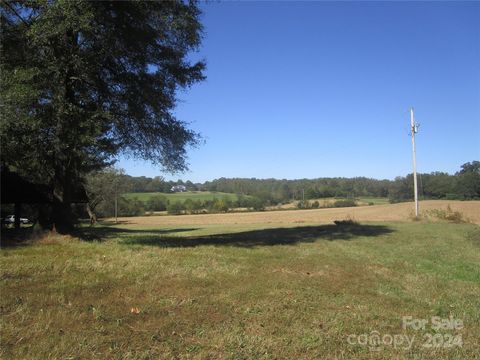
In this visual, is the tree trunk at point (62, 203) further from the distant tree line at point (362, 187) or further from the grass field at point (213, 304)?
the distant tree line at point (362, 187)

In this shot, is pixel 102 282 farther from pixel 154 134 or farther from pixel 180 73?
pixel 180 73

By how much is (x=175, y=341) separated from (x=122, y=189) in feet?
216

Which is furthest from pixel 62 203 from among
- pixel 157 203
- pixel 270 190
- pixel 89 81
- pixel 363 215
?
pixel 270 190

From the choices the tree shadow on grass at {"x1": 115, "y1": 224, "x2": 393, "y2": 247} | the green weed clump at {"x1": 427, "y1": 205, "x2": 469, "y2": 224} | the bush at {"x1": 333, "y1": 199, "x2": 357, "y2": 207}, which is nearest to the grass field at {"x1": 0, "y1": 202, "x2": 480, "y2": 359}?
the tree shadow on grass at {"x1": 115, "y1": 224, "x2": 393, "y2": 247}

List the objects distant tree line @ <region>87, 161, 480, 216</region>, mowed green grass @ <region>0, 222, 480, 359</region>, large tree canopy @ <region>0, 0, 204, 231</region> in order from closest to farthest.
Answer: mowed green grass @ <region>0, 222, 480, 359</region>, large tree canopy @ <region>0, 0, 204, 231</region>, distant tree line @ <region>87, 161, 480, 216</region>

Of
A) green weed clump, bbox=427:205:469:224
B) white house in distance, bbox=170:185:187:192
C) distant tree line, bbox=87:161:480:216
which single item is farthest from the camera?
white house in distance, bbox=170:185:187:192

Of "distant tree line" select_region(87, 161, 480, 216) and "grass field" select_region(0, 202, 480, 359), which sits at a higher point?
"distant tree line" select_region(87, 161, 480, 216)

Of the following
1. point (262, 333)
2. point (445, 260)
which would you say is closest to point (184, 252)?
point (262, 333)

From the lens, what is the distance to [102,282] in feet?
24.0

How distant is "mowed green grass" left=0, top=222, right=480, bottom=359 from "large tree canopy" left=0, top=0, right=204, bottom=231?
3.09 meters

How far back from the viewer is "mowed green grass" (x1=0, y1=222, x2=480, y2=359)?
16.1ft

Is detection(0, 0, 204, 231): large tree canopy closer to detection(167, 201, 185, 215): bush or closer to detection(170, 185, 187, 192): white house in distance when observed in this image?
detection(167, 201, 185, 215): bush

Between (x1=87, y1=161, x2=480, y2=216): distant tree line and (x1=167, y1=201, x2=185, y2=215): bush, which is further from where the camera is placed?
(x1=167, y1=201, x2=185, y2=215): bush

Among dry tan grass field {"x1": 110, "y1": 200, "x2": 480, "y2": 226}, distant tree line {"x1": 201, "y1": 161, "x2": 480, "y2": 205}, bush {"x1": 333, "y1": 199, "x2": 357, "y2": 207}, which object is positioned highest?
distant tree line {"x1": 201, "y1": 161, "x2": 480, "y2": 205}
